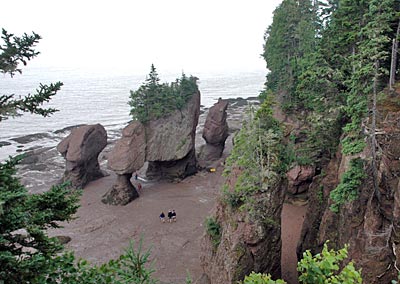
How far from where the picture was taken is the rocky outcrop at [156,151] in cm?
2872

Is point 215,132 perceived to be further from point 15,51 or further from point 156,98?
point 15,51

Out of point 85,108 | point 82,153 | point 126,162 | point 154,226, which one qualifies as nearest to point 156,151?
point 126,162

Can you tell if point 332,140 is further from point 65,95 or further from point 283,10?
point 65,95

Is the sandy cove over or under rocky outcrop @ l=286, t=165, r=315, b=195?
under

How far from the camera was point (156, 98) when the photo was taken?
32.1 meters

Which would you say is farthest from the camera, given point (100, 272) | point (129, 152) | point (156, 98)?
point (156, 98)

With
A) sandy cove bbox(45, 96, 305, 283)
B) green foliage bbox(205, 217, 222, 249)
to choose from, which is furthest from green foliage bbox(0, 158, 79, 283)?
sandy cove bbox(45, 96, 305, 283)

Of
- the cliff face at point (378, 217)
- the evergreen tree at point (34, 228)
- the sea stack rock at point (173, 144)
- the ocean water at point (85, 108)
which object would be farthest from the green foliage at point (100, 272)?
the ocean water at point (85, 108)

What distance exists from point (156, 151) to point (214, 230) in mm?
17279

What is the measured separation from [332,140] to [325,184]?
3.28 metres

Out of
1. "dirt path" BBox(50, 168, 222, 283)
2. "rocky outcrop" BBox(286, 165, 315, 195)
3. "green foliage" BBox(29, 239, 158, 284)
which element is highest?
"green foliage" BBox(29, 239, 158, 284)

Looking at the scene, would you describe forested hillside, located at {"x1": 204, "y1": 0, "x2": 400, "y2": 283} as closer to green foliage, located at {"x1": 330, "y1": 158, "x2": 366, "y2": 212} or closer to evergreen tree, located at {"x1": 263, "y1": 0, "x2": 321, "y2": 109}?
green foliage, located at {"x1": 330, "y1": 158, "x2": 366, "y2": 212}

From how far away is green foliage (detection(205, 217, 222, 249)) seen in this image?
48.9ft

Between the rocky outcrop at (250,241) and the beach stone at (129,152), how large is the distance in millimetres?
16082
